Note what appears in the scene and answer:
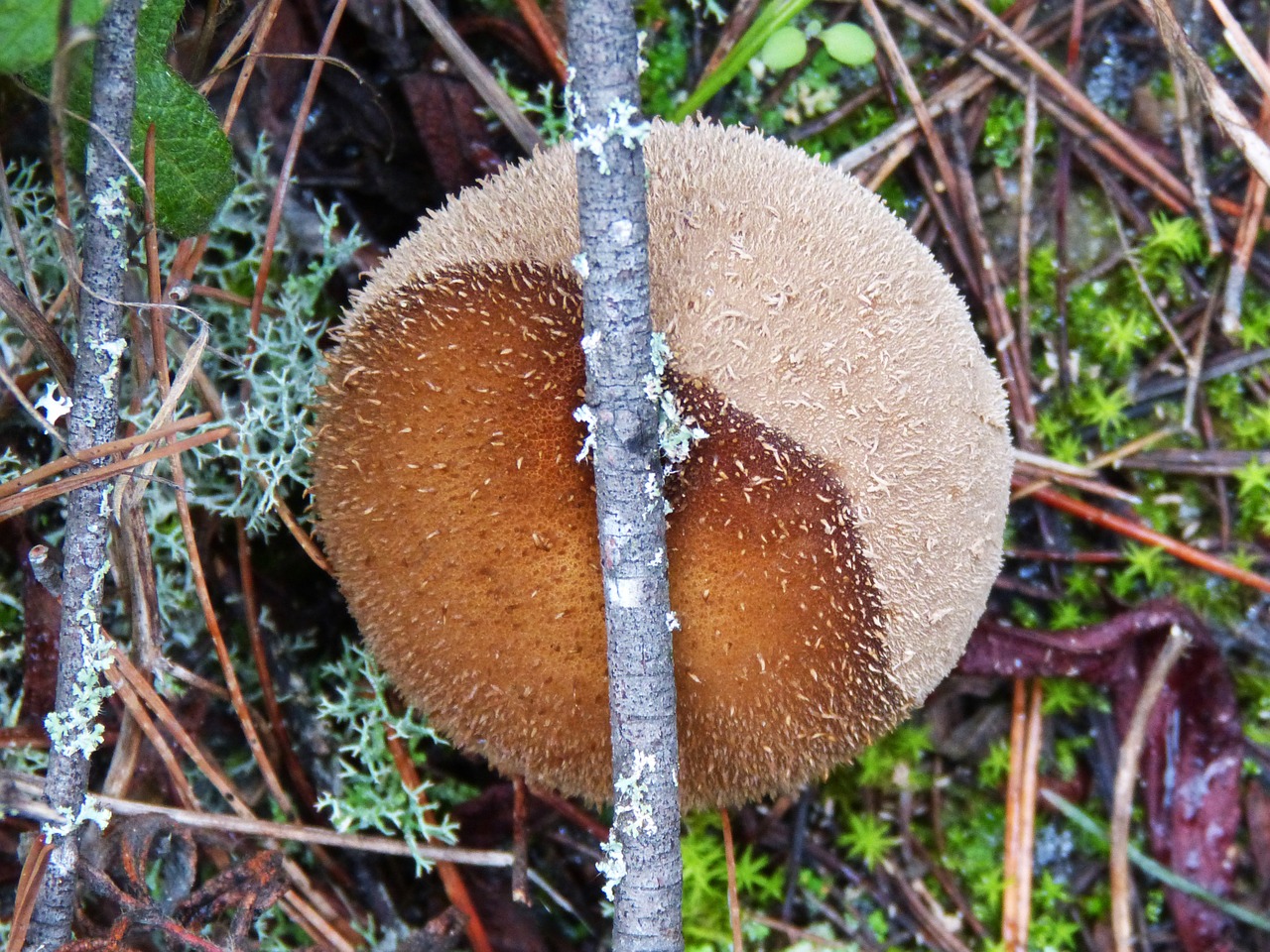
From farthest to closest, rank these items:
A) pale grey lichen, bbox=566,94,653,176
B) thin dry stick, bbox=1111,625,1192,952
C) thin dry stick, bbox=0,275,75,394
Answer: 1. thin dry stick, bbox=1111,625,1192,952
2. thin dry stick, bbox=0,275,75,394
3. pale grey lichen, bbox=566,94,653,176

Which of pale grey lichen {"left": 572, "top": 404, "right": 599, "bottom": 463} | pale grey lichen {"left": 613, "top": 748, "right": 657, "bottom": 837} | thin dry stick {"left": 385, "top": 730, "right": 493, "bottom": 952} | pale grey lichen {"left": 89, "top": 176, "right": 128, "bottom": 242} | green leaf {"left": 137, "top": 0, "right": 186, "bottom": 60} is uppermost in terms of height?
green leaf {"left": 137, "top": 0, "right": 186, "bottom": 60}

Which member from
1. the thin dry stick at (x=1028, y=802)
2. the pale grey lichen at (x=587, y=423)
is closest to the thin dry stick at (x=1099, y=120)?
the thin dry stick at (x=1028, y=802)

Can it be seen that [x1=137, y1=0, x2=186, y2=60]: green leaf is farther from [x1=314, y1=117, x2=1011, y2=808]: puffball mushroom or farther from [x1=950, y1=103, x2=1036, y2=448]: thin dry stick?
[x1=950, y1=103, x2=1036, y2=448]: thin dry stick

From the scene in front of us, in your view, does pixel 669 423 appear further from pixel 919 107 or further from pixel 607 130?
pixel 919 107

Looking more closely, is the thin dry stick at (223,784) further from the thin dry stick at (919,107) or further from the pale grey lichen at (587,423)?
the thin dry stick at (919,107)

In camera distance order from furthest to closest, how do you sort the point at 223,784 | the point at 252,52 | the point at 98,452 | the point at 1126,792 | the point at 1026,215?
the point at 1026,215, the point at 1126,792, the point at 223,784, the point at 252,52, the point at 98,452

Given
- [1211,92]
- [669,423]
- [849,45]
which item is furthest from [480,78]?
[1211,92]

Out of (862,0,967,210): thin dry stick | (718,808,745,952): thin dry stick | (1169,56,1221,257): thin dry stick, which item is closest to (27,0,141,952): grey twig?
(718,808,745,952): thin dry stick

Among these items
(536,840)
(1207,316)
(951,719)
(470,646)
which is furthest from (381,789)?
(1207,316)
